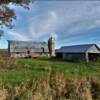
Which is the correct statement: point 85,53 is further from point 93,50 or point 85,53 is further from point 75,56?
point 75,56

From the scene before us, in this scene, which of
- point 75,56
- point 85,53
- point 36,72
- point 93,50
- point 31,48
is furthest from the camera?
point 31,48

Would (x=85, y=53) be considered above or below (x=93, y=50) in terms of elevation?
below

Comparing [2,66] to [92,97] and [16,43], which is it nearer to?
[92,97]

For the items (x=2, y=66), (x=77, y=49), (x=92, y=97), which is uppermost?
(x=77, y=49)

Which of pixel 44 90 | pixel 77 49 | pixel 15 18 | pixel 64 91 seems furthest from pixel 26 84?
pixel 77 49

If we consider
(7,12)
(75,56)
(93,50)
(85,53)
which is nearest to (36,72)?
(7,12)

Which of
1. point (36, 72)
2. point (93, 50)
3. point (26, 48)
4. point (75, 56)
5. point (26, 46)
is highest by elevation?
point (26, 46)

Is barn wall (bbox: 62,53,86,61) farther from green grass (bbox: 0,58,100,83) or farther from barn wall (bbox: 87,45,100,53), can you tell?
green grass (bbox: 0,58,100,83)

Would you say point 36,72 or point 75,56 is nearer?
point 36,72

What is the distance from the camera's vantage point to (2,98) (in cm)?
889

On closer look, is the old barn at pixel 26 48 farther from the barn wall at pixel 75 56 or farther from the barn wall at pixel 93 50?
the barn wall at pixel 93 50

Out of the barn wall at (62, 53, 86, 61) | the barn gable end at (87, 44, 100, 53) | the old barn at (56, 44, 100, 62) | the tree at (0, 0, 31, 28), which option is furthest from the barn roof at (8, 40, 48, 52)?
the tree at (0, 0, 31, 28)

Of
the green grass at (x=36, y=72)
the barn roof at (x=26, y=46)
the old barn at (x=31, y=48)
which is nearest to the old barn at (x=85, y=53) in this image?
the old barn at (x=31, y=48)

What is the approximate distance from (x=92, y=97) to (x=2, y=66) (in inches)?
527
